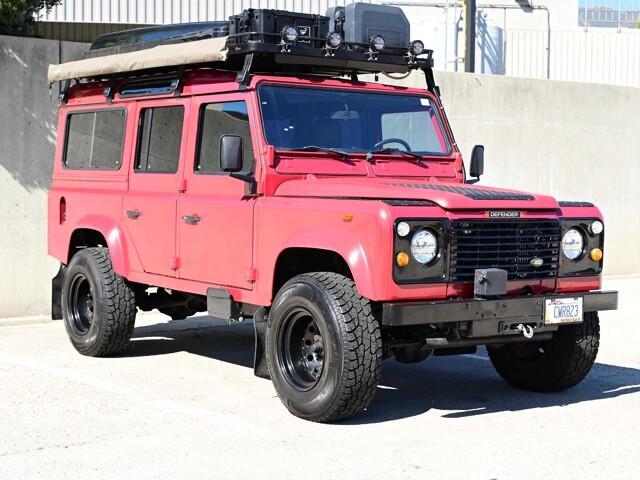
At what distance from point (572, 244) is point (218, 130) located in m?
2.57

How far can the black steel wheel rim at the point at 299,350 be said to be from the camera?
22.4ft

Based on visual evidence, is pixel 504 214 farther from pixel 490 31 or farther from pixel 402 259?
pixel 490 31

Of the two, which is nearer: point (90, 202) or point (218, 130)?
point (218, 130)

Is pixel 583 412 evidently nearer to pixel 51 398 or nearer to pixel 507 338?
pixel 507 338

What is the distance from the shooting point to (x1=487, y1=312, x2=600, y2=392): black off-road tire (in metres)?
7.43

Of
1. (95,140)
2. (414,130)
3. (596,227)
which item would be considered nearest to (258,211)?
(414,130)

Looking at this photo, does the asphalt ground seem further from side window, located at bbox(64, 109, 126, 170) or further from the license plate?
side window, located at bbox(64, 109, 126, 170)

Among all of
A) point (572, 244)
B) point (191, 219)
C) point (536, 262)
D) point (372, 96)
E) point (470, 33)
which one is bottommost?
point (536, 262)

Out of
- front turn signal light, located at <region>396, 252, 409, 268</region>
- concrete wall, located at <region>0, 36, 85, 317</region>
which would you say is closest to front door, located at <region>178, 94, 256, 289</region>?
front turn signal light, located at <region>396, 252, 409, 268</region>

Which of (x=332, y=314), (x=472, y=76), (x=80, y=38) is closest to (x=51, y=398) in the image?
(x=332, y=314)

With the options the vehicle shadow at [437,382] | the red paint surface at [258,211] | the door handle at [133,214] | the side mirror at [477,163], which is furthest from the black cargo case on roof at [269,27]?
the vehicle shadow at [437,382]

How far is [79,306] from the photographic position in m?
9.27

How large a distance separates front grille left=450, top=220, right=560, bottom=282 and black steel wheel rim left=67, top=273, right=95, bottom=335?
3.72 m

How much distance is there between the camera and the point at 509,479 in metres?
5.47
